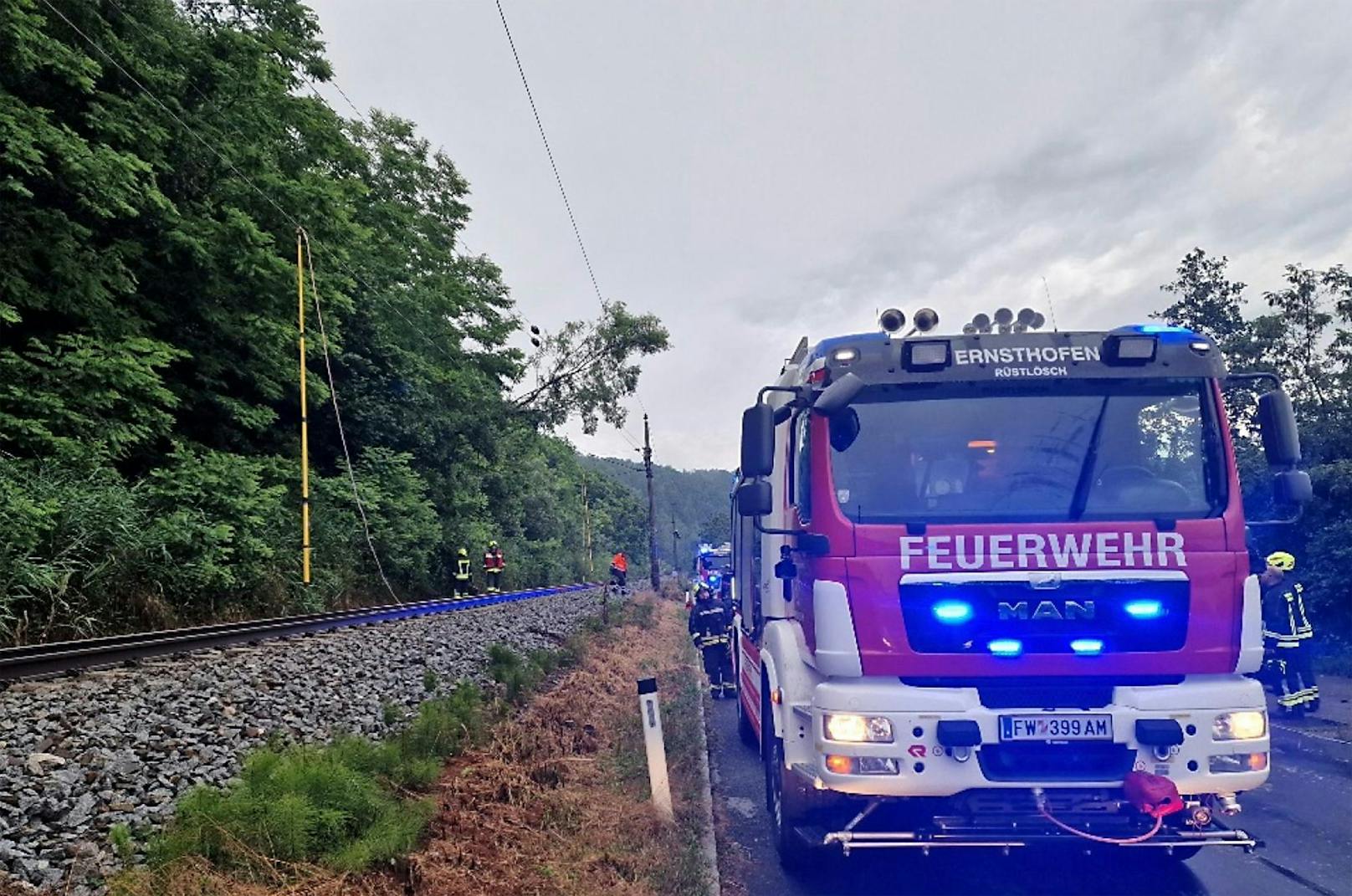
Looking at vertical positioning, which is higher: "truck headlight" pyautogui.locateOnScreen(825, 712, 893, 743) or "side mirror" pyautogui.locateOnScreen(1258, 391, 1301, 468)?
"side mirror" pyautogui.locateOnScreen(1258, 391, 1301, 468)

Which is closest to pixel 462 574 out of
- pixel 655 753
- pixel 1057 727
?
pixel 655 753

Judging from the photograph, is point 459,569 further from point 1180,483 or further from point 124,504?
point 1180,483

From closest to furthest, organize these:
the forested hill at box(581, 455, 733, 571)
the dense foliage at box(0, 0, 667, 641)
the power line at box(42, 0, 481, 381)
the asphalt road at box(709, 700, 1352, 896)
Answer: the asphalt road at box(709, 700, 1352, 896) < the dense foliage at box(0, 0, 667, 641) < the power line at box(42, 0, 481, 381) < the forested hill at box(581, 455, 733, 571)

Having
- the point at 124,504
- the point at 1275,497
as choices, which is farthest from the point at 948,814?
the point at 124,504

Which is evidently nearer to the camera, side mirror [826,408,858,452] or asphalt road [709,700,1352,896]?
asphalt road [709,700,1352,896]

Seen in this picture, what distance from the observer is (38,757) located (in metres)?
4.95

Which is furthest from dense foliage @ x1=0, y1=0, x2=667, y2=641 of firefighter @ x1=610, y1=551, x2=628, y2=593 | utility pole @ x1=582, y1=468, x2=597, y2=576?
utility pole @ x1=582, y1=468, x2=597, y2=576

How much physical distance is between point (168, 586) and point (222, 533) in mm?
1056

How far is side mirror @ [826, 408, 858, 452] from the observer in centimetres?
476

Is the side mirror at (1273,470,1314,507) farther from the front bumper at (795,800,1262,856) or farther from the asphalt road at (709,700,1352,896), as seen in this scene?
the asphalt road at (709,700,1352,896)

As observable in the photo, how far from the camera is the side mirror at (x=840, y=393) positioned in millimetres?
4633

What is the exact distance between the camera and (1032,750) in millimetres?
4188

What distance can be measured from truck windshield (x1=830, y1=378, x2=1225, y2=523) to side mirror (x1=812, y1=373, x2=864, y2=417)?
0.13 meters

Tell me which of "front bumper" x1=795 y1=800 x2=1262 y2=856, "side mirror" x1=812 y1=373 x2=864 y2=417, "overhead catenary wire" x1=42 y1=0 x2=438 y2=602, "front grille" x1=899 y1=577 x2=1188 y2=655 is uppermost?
"overhead catenary wire" x1=42 y1=0 x2=438 y2=602
